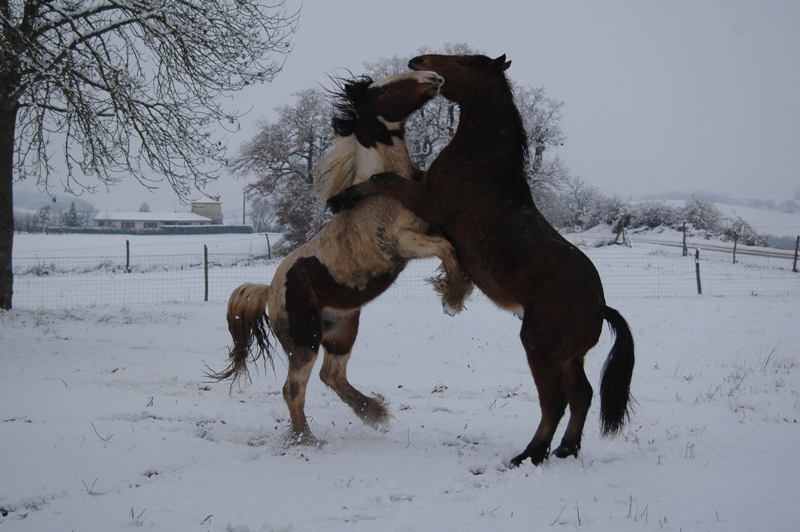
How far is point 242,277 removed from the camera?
725 inches

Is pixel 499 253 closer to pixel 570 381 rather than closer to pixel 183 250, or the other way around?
pixel 570 381

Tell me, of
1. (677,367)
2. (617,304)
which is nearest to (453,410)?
(677,367)

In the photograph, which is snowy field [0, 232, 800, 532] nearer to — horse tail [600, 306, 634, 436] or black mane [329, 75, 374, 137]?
horse tail [600, 306, 634, 436]

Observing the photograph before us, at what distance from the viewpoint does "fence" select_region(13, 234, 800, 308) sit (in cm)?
1509

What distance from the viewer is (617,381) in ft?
12.8

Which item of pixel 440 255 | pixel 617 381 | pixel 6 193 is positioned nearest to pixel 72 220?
pixel 6 193

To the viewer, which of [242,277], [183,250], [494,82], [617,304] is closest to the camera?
[494,82]

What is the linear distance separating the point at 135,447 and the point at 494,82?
12.4 ft

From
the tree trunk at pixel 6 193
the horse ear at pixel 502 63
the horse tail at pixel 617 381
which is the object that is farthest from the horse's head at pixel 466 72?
the tree trunk at pixel 6 193

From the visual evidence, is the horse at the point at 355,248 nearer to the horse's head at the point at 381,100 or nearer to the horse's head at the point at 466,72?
the horse's head at the point at 381,100

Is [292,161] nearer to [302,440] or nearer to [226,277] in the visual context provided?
[226,277]

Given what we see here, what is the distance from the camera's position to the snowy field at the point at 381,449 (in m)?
2.94

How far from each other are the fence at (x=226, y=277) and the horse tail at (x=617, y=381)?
11333mm

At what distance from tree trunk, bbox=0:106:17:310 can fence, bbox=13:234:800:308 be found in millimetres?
2622
